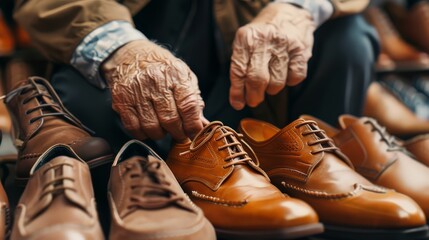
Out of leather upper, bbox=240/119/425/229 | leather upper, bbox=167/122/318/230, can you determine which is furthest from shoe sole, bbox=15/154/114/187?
leather upper, bbox=240/119/425/229

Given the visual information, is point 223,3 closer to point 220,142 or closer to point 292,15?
point 292,15

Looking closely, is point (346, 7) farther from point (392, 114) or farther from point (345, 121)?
point (392, 114)

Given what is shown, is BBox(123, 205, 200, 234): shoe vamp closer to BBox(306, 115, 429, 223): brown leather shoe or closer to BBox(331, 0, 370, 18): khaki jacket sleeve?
BBox(306, 115, 429, 223): brown leather shoe

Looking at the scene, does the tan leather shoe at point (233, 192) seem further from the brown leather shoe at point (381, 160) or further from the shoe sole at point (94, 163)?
the brown leather shoe at point (381, 160)

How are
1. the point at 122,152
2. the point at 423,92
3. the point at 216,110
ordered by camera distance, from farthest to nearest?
the point at 423,92, the point at 216,110, the point at 122,152

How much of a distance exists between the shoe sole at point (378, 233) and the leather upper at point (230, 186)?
82 mm

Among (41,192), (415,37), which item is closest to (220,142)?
(41,192)

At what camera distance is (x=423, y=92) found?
228cm

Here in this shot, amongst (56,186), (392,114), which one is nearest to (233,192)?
(56,186)

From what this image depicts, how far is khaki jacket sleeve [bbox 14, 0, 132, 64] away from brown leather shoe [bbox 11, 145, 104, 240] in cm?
34

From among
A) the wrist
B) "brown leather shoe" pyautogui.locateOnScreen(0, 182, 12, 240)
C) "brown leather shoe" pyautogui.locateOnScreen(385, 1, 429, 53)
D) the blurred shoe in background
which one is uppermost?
the wrist

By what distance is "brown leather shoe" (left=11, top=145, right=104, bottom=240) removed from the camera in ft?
2.08

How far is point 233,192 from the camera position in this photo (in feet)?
2.55

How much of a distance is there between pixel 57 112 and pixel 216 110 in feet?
1.26
